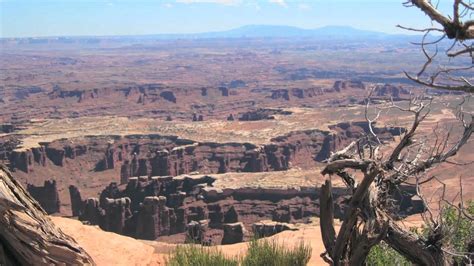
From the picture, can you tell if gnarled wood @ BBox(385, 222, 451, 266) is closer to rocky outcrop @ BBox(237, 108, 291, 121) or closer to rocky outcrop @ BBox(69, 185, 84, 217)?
rocky outcrop @ BBox(69, 185, 84, 217)

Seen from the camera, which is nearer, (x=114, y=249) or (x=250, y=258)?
(x=250, y=258)

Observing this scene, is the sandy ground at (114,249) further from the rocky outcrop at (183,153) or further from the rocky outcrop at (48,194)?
the rocky outcrop at (183,153)

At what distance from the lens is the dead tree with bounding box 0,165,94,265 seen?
9750mm

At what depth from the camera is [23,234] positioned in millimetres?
9930

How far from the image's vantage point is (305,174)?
59.6m

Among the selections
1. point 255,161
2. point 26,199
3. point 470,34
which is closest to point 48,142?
point 255,161

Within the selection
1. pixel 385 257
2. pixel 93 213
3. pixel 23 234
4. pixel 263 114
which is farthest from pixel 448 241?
pixel 263 114

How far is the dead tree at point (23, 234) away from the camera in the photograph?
32.0 ft

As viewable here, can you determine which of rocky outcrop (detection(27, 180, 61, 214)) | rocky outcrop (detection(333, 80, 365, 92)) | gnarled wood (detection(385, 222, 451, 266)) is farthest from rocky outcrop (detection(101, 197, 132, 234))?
rocky outcrop (detection(333, 80, 365, 92))

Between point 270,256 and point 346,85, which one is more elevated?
point 270,256

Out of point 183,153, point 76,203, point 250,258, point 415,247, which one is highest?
A: point 415,247

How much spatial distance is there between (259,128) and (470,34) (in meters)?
85.9

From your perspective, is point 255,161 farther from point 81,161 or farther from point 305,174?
point 81,161

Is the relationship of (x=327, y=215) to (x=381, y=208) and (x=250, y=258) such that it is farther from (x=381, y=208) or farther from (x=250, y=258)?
(x=250, y=258)
